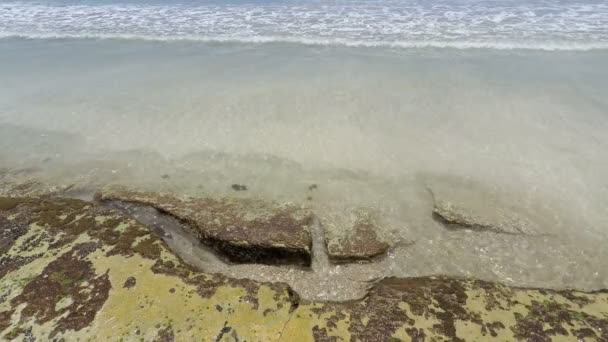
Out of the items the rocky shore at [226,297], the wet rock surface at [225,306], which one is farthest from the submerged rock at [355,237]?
the wet rock surface at [225,306]

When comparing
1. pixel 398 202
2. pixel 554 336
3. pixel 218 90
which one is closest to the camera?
pixel 554 336

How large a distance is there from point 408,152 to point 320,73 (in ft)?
10.6

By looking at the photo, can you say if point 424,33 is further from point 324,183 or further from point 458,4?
point 324,183

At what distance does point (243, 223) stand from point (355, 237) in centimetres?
118

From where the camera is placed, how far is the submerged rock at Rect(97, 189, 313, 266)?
352 centimetres

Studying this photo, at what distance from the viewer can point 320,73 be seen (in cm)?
753

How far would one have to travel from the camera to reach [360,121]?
19.2 ft

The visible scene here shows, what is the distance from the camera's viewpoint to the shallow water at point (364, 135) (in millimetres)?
3811

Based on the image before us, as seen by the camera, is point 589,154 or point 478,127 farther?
point 478,127

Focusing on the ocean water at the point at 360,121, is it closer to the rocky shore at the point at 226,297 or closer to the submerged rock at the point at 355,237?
the submerged rock at the point at 355,237

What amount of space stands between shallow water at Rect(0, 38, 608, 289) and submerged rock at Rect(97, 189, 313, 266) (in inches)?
11.1

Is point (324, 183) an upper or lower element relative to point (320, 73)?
lower

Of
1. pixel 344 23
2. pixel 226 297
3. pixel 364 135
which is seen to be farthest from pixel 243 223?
pixel 344 23

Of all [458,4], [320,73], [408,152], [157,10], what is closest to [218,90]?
[320,73]
